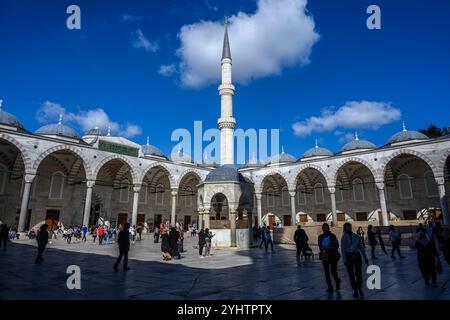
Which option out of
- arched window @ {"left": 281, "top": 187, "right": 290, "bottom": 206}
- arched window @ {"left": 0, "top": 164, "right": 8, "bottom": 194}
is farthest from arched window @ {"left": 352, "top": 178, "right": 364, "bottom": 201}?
arched window @ {"left": 0, "top": 164, "right": 8, "bottom": 194}

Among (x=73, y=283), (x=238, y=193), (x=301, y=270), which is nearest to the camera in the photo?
(x=73, y=283)

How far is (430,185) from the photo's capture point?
2275 centimetres

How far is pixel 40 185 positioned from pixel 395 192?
28477mm

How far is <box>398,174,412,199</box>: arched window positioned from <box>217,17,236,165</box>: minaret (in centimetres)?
1622

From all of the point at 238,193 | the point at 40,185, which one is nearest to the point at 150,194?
the point at 40,185

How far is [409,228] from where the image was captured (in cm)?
1491

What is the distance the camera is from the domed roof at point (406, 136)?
24.7m

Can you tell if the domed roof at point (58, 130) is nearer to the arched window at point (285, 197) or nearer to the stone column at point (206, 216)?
the stone column at point (206, 216)

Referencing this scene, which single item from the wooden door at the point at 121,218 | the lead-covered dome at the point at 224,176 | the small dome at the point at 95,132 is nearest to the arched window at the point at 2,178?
the wooden door at the point at 121,218

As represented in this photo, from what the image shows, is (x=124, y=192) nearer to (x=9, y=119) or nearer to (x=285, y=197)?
(x=9, y=119)

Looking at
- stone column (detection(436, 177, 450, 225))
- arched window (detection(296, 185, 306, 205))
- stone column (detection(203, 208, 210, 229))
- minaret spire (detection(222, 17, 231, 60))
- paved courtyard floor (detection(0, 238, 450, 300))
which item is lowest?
paved courtyard floor (detection(0, 238, 450, 300))

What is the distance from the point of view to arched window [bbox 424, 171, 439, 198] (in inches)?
886

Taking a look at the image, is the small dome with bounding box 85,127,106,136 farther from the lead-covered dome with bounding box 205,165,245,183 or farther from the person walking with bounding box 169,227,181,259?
the person walking with bounding box 169,227,181,259
